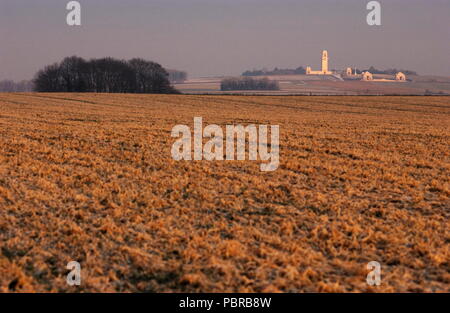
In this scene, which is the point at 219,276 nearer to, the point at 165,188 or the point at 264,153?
the point at 165,188

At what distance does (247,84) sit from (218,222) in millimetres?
140287

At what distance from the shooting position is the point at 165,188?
430 inches

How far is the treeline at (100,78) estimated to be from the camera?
9822cm

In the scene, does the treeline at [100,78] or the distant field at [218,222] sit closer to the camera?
the distant field at [218,222]

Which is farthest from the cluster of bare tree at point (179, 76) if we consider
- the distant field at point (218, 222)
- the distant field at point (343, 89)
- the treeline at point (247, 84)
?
the distant field at point (218, 222)

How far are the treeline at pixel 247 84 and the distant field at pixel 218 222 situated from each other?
129453 millimetres

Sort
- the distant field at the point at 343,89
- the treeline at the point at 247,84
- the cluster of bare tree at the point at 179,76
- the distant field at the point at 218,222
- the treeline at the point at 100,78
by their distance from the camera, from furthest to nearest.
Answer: the cluster of bare tree at the point at 179,76, the treeline at the point at 247,84, the distant field at the point at 343,89, the treeline at the point at 100,78, the distant field at the point at 218,222

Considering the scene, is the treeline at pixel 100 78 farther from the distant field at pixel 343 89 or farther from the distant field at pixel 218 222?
the distant field at pixel 218 222

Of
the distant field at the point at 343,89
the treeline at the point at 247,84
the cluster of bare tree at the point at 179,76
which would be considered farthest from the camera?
the cluster of bare tree at the point at 179,76

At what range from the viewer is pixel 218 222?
330 inches

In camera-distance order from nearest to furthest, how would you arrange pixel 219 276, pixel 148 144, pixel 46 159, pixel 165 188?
pixel 219 276 < pixel 165 188 < pixel 46 159 < pixel 148 144

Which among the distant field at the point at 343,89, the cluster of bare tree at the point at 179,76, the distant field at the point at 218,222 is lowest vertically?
the distant field at the point at 218,222
